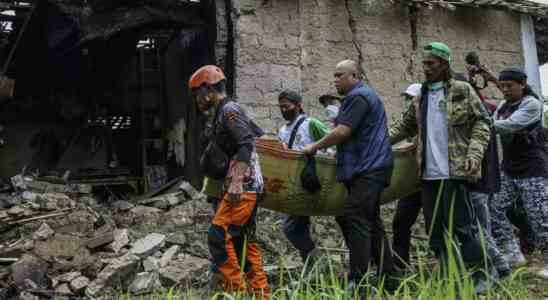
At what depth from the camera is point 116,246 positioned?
17.7 feet

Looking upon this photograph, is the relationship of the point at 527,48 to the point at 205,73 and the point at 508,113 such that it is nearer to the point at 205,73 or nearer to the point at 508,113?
the point at 508,113

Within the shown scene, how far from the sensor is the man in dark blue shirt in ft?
11.6

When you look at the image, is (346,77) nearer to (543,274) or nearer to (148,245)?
(543,274)

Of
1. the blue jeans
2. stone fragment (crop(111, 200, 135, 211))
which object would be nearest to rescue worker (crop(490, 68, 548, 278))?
the blue jeans

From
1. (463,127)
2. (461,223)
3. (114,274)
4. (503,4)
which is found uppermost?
(503,4)

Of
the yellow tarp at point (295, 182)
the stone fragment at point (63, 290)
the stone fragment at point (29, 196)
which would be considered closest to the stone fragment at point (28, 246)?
the stone fragment at point (63, 290)

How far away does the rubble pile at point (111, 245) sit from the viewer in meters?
4.62

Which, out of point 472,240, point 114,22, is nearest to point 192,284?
point 472,240

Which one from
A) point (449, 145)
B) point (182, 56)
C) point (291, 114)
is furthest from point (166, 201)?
point (449, 145)

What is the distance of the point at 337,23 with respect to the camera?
6.88 metres

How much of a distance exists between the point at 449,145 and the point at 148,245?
3160 mm

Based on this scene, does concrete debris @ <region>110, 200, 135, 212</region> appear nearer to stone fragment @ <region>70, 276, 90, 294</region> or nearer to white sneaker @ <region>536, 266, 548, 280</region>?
stone fragment @ <region>70, 276, 90, 294</region>

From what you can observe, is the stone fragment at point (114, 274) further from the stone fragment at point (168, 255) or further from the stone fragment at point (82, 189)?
the stone fragment at point (82, 189)

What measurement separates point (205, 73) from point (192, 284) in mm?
1901
